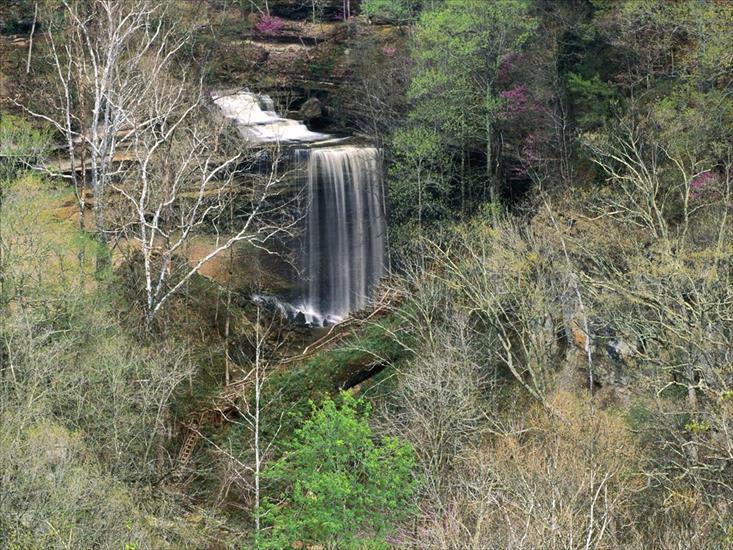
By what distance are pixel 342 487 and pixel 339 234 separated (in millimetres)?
17915

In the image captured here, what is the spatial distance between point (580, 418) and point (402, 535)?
5.76 m

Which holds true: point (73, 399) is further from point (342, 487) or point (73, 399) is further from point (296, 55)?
point (296, 55)

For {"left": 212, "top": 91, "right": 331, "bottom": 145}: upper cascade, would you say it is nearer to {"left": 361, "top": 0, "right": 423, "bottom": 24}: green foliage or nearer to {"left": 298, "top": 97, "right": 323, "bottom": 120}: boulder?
{"left": 298, "top": 97, "right": 323, "bottom": 120}: boulder

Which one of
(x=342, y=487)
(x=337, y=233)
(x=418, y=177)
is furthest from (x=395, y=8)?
(x=342, y=487)

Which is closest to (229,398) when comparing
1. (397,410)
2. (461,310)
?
(397,410)

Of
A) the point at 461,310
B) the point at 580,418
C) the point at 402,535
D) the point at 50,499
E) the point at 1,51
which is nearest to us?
the point at 50,499

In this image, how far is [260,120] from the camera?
123 feet

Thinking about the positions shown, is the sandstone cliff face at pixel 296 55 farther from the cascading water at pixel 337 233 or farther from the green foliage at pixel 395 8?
the cascading water at pixel 337 233

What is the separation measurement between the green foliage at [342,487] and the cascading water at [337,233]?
15.2m

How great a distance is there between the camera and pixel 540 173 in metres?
31.1

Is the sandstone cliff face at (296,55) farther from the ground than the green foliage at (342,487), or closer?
farther from the ground

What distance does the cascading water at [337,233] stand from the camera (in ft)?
110

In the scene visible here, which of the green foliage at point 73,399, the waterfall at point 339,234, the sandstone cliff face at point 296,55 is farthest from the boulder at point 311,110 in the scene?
the green foliage at point 73,399

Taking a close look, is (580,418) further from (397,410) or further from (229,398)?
(229,398)
